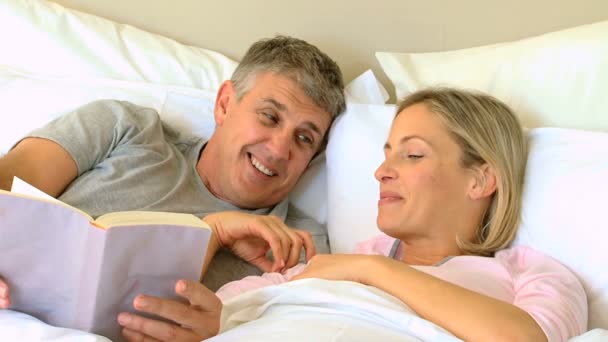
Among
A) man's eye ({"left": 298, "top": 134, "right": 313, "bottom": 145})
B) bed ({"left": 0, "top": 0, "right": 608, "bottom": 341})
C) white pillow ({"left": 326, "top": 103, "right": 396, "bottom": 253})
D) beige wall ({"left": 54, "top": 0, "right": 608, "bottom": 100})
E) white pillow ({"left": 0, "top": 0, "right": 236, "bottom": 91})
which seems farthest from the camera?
beige wall ({"left": 54, "top": 0, "right": 608, "bottom": 100})

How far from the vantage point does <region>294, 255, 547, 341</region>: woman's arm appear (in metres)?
0.80

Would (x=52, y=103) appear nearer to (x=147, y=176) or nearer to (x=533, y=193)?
(x=147, y=176)

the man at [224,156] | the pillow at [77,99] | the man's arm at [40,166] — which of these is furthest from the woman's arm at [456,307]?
the pillow at [77,99]

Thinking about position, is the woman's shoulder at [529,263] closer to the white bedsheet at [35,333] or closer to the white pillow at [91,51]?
the white bedsheet at [35,333]

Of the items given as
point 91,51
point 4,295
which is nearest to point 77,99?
point 91,51

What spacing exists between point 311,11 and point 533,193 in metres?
0.86

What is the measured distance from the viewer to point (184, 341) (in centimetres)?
86

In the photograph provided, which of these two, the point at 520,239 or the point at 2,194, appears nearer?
the point at 2,194

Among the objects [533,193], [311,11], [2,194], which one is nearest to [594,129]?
[533,193]

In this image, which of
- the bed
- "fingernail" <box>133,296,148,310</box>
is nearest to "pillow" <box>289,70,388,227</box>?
the bed

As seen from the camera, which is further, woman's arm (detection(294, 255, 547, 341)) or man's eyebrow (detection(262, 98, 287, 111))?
man's eyebrow (detection(262, 98, 287, 111))

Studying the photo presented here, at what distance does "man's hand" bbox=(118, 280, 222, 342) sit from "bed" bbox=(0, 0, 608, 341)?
0.18ft

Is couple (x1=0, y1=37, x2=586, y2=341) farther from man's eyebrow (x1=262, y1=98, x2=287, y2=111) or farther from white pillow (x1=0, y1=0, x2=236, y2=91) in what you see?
white pillow (x1=0, y1=0, x2=236, y2=91)

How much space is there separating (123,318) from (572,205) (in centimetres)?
74
